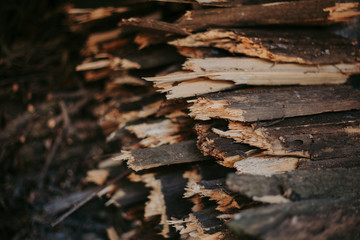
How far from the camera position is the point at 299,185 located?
113 cm

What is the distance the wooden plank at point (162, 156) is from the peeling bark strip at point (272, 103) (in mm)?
222

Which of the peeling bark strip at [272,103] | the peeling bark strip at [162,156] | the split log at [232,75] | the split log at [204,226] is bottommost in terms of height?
the split log at [204,226]

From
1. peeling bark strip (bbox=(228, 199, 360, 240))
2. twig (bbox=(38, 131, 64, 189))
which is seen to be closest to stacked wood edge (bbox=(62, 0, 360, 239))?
peeling bark strip (bbox=(228, 199, 360, 240))

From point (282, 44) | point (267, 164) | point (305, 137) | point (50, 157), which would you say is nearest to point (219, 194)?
point (267, 164)

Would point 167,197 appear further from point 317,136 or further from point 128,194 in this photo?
point 317,136

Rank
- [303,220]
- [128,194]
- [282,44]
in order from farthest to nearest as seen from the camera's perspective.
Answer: [128,194] < [282,44] < [303,220]

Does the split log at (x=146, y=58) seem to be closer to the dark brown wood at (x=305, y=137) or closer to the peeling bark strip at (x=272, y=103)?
the peeling bark strip at (x=272, y=103)

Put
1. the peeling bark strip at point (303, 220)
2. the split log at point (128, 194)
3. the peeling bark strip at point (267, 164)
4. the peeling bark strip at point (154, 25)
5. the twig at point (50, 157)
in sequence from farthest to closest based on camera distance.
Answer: the twig at point (50, 157) → the split log at point (128, 194) → the peeling bark strip at point (154, 25) → the peeling bark strip at point (267, 164) → the peeling bark strip at point (303, 220)

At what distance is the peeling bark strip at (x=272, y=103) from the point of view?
146 cm

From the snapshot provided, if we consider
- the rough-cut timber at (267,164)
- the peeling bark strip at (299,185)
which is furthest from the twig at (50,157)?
the peeling bark strip at (299,185)

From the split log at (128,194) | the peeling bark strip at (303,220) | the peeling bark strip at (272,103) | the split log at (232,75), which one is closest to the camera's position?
the peeling bark strip at (303,220)

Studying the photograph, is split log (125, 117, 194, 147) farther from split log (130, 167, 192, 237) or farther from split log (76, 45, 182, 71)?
split log (76, 45, 182, 71)

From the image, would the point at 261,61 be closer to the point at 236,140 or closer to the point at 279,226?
the point at 236,140

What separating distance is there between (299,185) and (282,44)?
35.8 inches
